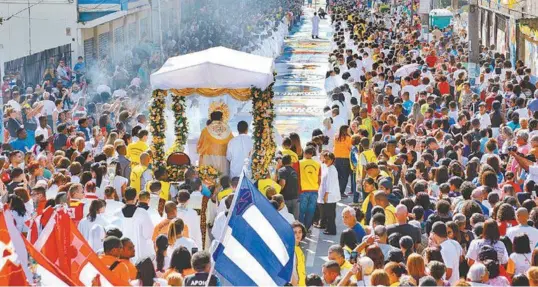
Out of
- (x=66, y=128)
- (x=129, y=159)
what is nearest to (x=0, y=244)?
(x=129, y=159)

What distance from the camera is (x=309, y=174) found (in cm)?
1617

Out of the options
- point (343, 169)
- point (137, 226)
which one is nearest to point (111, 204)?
point (137, 226)

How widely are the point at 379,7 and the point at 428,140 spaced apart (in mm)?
A: 55132

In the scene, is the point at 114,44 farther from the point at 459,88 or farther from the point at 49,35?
the point at 459,88

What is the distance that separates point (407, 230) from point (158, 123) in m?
6.44

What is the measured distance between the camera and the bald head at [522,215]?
1221 cm

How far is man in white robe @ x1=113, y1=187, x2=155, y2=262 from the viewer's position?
41.2ft

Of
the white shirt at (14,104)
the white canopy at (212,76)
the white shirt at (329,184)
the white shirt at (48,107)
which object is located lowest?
the white shirt at (329,184)

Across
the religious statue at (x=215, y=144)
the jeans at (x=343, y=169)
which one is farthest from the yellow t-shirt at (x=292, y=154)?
the jeans at (x=343, y=169)

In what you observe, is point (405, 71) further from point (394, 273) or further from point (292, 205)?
point (394, 273)

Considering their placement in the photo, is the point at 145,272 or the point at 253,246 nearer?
the point at 253,246

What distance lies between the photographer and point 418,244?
12281 mm

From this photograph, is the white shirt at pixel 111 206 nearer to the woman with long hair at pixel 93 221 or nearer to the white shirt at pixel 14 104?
the woman with long hair at pixel 93 221

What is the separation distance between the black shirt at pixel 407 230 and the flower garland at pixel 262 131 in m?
5.02
